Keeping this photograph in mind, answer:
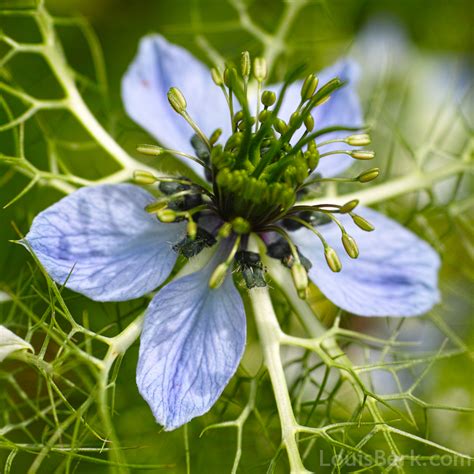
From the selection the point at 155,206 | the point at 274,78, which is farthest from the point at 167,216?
the point at 274,78

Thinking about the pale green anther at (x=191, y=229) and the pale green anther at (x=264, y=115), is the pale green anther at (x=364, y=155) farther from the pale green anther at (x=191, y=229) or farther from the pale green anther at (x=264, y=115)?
the pale green anther at (x=191, y=229)

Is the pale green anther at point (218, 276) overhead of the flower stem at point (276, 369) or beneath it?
overhead

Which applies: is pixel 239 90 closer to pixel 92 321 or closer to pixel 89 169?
pixel 92 321

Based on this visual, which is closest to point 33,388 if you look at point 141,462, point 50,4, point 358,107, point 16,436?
point 16,436

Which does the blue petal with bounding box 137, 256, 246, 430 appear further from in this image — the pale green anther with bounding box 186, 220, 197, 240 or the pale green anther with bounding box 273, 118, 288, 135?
the pale green anther with bounding box 273, 118, 288, 135

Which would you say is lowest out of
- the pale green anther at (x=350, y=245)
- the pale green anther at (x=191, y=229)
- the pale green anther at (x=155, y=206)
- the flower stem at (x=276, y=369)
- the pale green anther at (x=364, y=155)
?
the flower stem at (x=276, y=369)

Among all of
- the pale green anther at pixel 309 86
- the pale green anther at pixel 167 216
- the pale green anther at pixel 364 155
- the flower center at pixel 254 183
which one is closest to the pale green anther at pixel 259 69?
the flower center at pixel 254 183

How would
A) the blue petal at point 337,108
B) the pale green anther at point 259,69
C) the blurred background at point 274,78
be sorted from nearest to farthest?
the pale green anther at point 259,69 < the blurred background at point 274,78 < the blue petal at point 337,108

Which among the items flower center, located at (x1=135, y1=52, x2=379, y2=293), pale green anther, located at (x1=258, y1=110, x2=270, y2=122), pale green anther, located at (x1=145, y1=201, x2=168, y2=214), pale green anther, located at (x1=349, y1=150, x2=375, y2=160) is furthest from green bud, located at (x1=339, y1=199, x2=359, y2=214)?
pale green anther, located at (x1=145, y1=201, x2=168, y2=214)

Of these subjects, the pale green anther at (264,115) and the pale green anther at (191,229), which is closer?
the pale green anther at (191,229)
